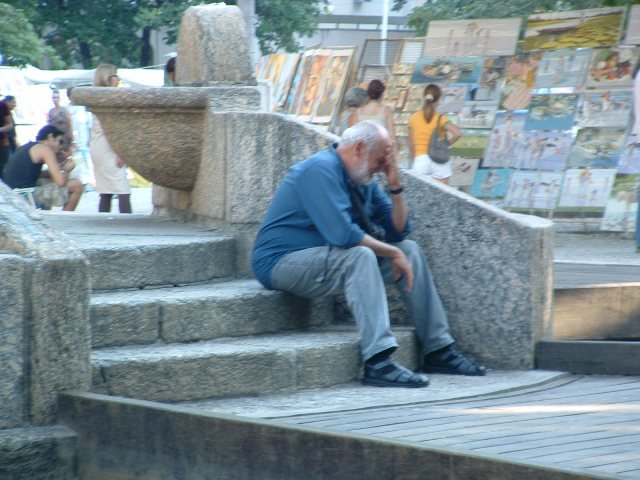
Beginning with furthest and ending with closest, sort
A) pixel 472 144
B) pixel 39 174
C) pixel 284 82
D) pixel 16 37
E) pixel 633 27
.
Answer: pixel 16 37, pixel 284 82, pixel 472 144, pixel 633 27, pixel 39 174

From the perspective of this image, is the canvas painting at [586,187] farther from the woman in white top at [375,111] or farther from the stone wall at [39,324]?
the stone wall at [39,324]

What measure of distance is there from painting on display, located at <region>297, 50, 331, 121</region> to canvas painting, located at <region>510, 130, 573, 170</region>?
5.71m

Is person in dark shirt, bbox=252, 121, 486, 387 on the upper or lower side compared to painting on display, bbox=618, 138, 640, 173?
upper

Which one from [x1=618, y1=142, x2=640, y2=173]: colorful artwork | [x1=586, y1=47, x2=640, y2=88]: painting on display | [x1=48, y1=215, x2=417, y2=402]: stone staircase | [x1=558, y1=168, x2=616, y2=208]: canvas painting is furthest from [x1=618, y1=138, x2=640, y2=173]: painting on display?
[x1=48, y1=215, x2=417, y2=402]: stone staircase

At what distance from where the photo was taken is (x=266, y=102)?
14.0 meters

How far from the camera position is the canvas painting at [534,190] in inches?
518

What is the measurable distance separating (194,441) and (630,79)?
921cm

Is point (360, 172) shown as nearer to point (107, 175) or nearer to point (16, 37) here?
→ point (107, 175)

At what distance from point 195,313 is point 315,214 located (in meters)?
0.70

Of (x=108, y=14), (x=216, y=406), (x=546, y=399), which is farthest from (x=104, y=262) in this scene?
(x=108, y=14)

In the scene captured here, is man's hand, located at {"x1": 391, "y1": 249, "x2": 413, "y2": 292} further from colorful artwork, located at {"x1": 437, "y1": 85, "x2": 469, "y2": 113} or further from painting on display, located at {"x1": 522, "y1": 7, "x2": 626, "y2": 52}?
colorful artwork, located at {"x1": 437, "y1": 85, "x2": 469, "y2": 113}

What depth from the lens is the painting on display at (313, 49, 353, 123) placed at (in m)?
18.2

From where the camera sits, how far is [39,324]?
496 cm

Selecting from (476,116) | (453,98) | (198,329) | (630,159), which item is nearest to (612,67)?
(630,159)
